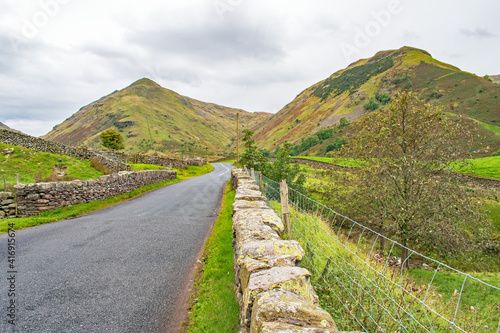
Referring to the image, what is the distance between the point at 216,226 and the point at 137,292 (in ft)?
14.8

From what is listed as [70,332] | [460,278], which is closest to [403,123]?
[460,278]

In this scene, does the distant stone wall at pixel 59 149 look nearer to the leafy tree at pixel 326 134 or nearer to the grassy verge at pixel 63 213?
the grassy verge at pixel 63 213

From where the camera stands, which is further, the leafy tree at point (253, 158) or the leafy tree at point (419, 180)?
the leafy tree at point (253, 158)

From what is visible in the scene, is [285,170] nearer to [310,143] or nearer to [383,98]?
[310,143]

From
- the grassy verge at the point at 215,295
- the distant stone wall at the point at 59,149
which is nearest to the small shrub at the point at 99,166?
the distant stone wall at the point at 59,149

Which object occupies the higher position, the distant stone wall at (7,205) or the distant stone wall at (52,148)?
the distant stone wall at (52,148)

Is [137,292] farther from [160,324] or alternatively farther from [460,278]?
→ [460,278]

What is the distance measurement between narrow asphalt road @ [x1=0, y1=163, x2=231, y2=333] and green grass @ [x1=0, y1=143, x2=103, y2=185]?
34.7 ft

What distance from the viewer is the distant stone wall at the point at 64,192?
10734 mm

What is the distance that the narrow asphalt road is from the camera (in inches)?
165

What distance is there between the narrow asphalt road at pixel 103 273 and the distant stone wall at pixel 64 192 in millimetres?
2380

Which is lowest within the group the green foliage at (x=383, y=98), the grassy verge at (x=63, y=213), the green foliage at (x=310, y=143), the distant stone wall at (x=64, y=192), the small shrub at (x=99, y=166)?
the grassy verge at (x=63, y=213)

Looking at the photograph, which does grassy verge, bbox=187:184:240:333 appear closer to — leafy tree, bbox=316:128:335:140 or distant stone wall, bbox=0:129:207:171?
distant stone wall, bbox=0:129:207:171

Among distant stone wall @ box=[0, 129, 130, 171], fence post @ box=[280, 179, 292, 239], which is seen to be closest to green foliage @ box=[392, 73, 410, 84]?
distant stone wall @ box=[0, 129, 130, 171]
